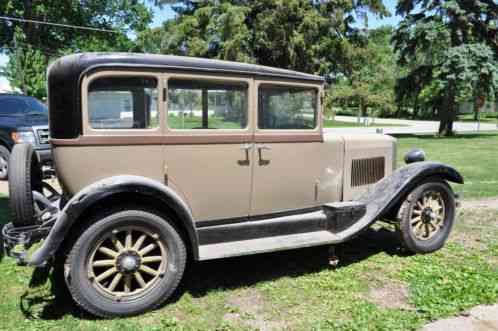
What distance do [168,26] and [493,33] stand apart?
54.7ft

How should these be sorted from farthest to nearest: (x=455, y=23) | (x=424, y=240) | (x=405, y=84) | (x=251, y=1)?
1. (x=405, y=84)
2. (x=455, y=23)
3. (x=251, y=1)
4. (x=424, y=240)

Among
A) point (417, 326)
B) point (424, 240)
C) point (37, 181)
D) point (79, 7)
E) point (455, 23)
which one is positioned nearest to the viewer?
point (417, 326)

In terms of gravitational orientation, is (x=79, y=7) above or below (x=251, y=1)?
above

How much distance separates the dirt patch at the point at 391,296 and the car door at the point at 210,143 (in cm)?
137

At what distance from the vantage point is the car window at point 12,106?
383 inches

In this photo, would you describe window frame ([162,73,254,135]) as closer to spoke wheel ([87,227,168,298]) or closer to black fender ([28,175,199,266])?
black fender ([28,175,199,266])

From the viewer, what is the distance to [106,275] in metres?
3.17

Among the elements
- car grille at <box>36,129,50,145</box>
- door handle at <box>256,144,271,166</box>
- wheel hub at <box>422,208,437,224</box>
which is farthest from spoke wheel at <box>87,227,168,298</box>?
car grille at <box>36,129,50,145</box>

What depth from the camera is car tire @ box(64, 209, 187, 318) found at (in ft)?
10.0

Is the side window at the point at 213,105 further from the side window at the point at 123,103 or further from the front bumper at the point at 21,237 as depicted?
the front bumper at the point at 21,237

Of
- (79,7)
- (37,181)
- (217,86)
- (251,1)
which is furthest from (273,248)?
(79,7)

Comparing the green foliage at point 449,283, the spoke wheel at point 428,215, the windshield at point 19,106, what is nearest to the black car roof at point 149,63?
the spoke wheel at point 428,215

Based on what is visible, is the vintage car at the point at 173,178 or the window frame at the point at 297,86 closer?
the vintage car at the point at 173,178

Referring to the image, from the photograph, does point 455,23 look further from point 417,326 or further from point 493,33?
point 417,326
